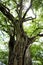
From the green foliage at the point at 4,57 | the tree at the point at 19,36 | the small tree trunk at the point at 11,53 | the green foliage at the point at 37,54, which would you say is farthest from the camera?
the green foliage at the point at 4,57

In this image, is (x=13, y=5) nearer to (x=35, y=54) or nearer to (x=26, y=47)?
(x=26, y=47)

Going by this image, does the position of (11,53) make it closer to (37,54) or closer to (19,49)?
(19,49)

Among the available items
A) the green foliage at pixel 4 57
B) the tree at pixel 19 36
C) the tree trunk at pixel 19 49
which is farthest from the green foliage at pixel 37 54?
the tree trunk at pixel 19 49

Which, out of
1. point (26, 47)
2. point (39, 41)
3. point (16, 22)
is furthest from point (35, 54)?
point (16, 22)

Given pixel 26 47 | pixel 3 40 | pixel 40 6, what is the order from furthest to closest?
pixel 3 40, pixel 40 6, pixel 26 47

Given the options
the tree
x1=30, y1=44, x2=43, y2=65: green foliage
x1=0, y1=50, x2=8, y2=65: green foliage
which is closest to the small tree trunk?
the tree

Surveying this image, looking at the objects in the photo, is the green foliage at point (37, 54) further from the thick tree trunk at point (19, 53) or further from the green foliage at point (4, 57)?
the thick tree trunk at point (19, 53)

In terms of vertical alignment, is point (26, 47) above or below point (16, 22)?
below

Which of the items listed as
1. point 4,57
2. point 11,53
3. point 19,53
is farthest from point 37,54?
point 19,53

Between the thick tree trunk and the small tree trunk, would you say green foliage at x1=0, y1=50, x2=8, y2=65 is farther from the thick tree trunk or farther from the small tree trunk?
the thick tree trunk

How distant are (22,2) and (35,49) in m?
A: 3.93

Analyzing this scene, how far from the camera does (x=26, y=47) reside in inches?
241

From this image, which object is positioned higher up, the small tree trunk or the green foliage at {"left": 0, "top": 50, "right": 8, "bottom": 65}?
the small tree trunk

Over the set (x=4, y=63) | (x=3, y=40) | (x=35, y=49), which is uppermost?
(x=3, y=40)
